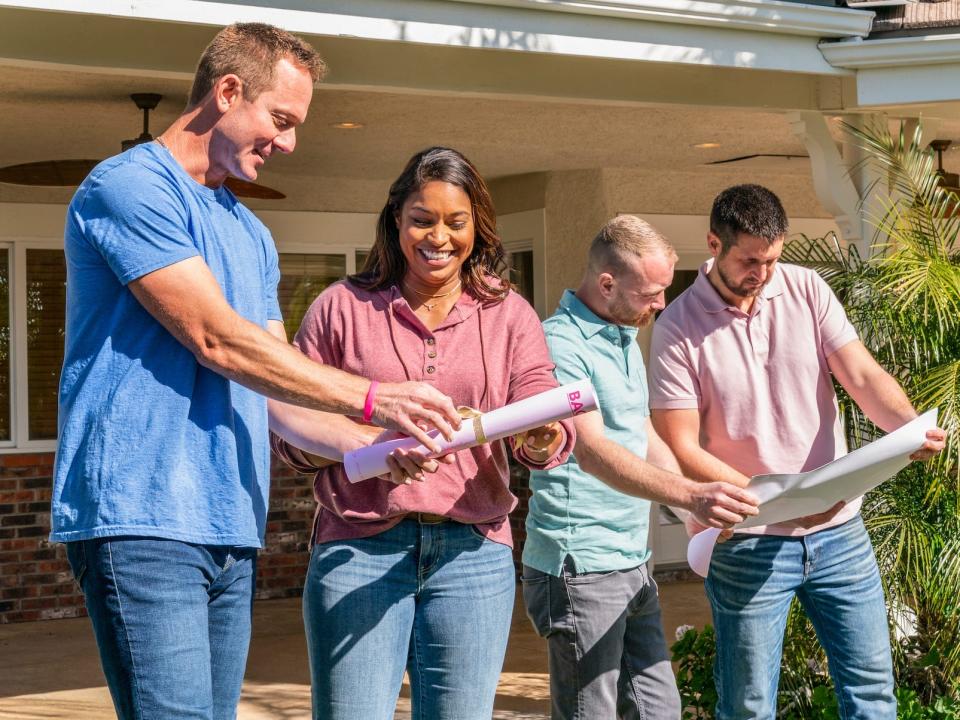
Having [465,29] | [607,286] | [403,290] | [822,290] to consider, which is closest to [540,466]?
[403,290]

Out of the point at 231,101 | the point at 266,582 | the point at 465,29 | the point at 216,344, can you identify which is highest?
the point at 465,29

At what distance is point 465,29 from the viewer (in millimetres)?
5105

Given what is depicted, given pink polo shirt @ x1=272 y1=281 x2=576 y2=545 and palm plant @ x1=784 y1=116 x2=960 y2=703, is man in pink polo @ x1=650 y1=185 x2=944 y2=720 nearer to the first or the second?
pink polo shirt @ x1=272 y1=281 x2=576 y2=545

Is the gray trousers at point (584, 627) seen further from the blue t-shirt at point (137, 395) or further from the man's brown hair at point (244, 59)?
the man's brown hair at point (244, 59)

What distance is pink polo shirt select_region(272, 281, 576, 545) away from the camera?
274 cm

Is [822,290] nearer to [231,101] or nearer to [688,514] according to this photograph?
[688,514]

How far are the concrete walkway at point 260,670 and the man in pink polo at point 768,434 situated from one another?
2.50m

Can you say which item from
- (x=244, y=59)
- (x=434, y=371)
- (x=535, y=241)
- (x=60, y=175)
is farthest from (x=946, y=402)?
(x=535, y=241)

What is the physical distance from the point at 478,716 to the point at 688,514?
1.07 metres

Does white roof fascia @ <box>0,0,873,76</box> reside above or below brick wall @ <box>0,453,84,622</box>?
above

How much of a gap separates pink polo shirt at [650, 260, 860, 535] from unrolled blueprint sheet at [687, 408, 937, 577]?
0.23 metres

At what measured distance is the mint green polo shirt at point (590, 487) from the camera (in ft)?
12.1

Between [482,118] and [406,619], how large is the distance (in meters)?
4.83

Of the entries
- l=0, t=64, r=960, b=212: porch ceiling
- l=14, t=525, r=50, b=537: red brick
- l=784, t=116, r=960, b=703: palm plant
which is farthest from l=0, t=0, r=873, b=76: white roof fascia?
l=14, t=525, r=50, b=537: red brick
